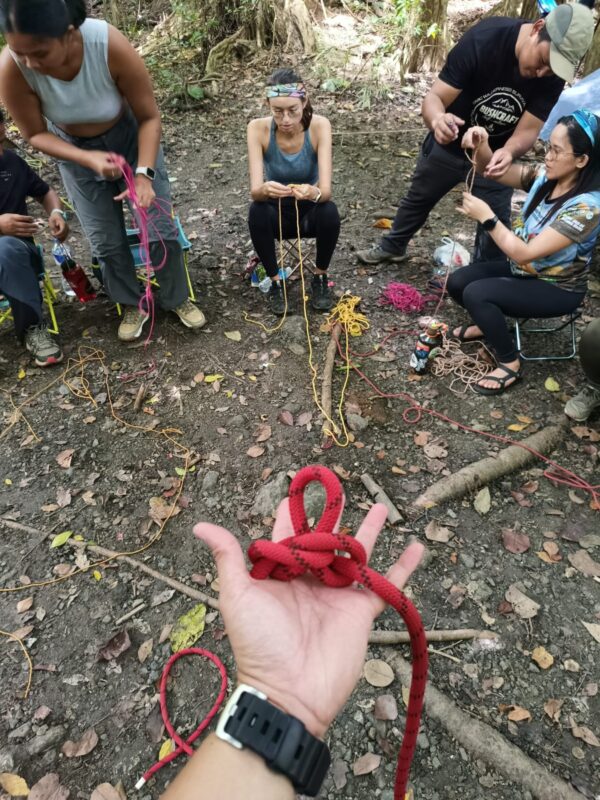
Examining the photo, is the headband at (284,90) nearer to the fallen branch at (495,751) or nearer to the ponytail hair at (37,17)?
the ponytail hair at (37,17)

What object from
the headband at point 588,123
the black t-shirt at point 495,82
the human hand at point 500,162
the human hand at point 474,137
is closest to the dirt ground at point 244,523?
the human hand at point 500,162

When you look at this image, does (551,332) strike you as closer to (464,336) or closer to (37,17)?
(464,336)

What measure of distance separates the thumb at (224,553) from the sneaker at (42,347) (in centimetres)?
302

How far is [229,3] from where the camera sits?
29.3 feet

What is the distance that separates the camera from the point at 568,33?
2.93 metres

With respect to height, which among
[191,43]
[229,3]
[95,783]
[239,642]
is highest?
[229,3]

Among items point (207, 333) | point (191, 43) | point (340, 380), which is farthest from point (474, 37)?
point (191, 43)

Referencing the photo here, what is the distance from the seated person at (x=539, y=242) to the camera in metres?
2.86

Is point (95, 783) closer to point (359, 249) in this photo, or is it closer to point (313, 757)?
point (313, 757)

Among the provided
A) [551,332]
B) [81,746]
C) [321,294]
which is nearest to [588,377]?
[551,332]

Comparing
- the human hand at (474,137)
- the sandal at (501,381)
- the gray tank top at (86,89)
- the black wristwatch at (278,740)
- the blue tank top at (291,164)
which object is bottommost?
the sandal at (501,381)

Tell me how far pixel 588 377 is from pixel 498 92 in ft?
7.41

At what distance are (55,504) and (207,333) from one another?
189 centimetres

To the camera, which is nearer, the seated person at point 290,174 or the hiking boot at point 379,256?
the seated person at point 290,174
